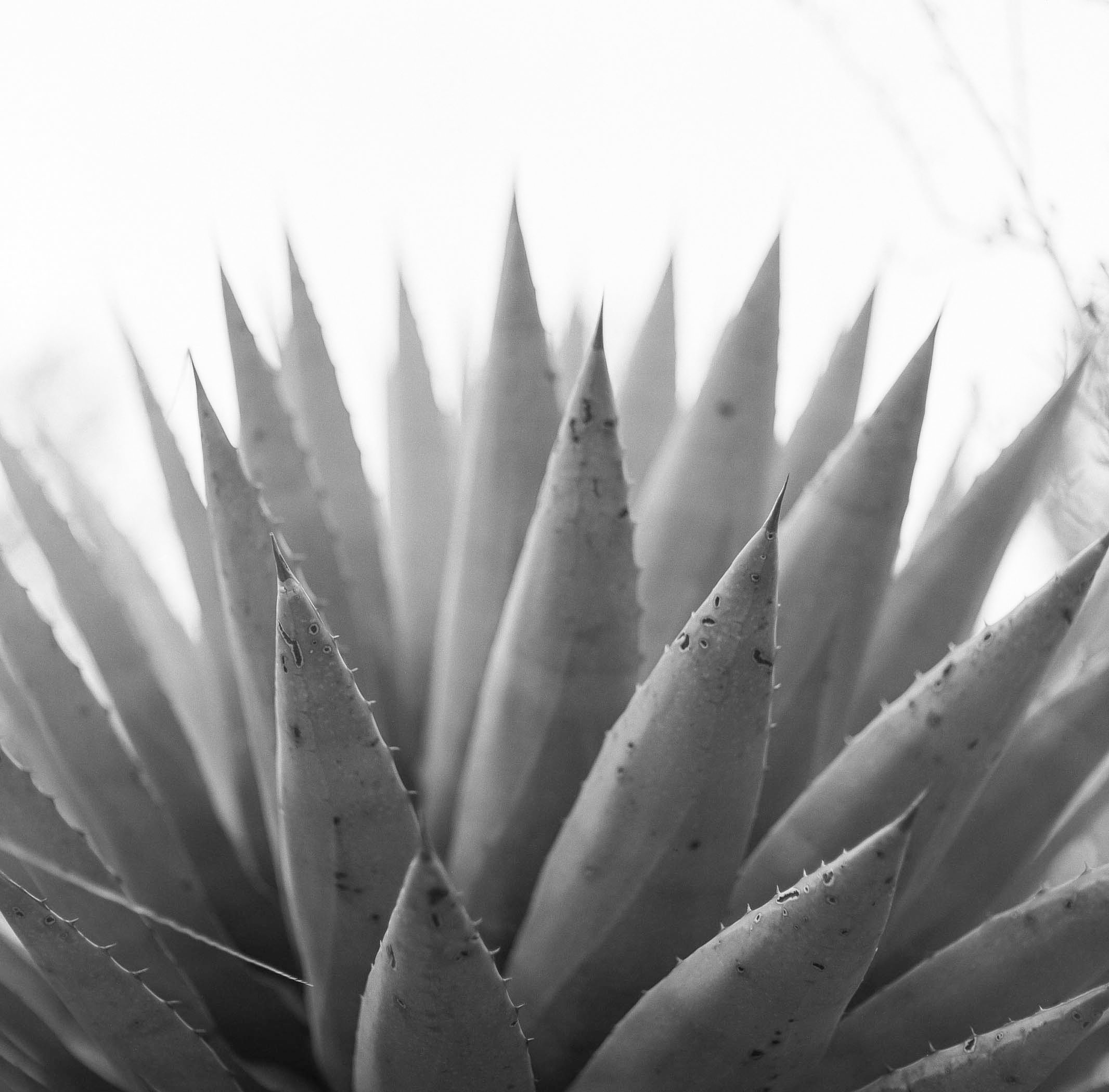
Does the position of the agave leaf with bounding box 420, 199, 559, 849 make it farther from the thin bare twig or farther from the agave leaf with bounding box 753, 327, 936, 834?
the thin bare twig

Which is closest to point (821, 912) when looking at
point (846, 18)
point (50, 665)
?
point (50, 665)

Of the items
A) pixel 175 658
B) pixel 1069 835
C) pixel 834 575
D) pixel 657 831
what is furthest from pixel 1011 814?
pixel 175 658

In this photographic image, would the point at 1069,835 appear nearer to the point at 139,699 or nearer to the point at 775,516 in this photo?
the point at 775,516

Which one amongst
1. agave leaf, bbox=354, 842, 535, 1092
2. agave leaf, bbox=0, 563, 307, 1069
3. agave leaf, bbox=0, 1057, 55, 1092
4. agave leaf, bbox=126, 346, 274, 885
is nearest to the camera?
agave leaf, bbox=354, 842, 535, 1092

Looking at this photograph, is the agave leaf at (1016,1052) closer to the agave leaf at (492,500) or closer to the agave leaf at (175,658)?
the agave leaf at (492,500)

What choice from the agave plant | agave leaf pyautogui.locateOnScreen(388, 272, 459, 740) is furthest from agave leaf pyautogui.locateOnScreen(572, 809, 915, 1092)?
agave leaf pyautogui.locateOnScreen(388, 272, 459, 740)
